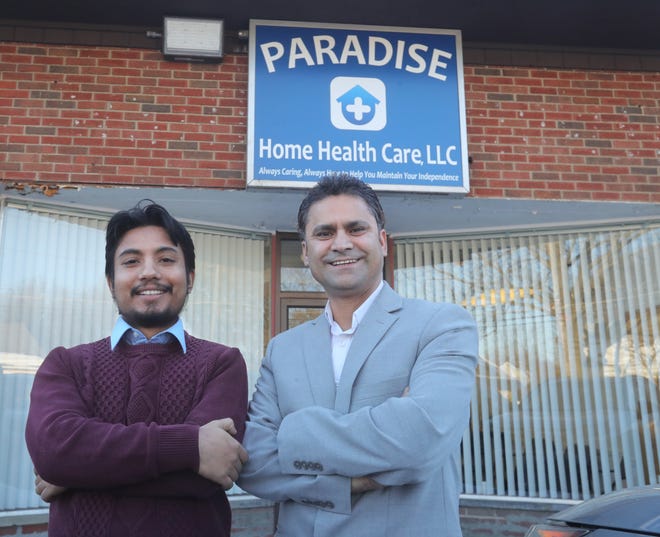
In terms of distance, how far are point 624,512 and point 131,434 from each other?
1625 mm

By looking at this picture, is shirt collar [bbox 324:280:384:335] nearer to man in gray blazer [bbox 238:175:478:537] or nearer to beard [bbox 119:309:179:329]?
man in gray blazer [bbox 238:175:478:537]

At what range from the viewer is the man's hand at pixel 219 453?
1854 millimetres

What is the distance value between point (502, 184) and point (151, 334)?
350 centimetres

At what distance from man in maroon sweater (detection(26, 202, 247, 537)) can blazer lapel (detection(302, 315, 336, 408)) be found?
0.25 meters

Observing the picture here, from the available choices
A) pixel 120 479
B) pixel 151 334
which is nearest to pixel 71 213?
pixel 151 334

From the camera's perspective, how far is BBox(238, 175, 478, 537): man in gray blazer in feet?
6.00

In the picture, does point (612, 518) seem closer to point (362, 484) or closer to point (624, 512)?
point (624, 512)

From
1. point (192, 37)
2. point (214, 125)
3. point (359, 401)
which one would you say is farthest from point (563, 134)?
point (359, 401)

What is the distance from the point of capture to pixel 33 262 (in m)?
5.04

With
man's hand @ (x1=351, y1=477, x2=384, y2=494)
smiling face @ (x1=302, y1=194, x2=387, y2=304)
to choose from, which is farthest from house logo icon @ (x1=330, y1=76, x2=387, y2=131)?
man's hand @ (x1=351, y1=477, x2=384, y2=494)

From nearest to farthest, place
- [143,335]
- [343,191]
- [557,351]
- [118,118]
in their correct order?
[143,335] < [343,191] < [118,118] < [557,351]

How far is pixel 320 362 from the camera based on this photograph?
216 centimetres

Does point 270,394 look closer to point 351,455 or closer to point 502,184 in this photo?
point 351,455

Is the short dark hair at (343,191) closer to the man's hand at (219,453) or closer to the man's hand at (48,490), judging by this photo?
the man's hand at (219,453)
